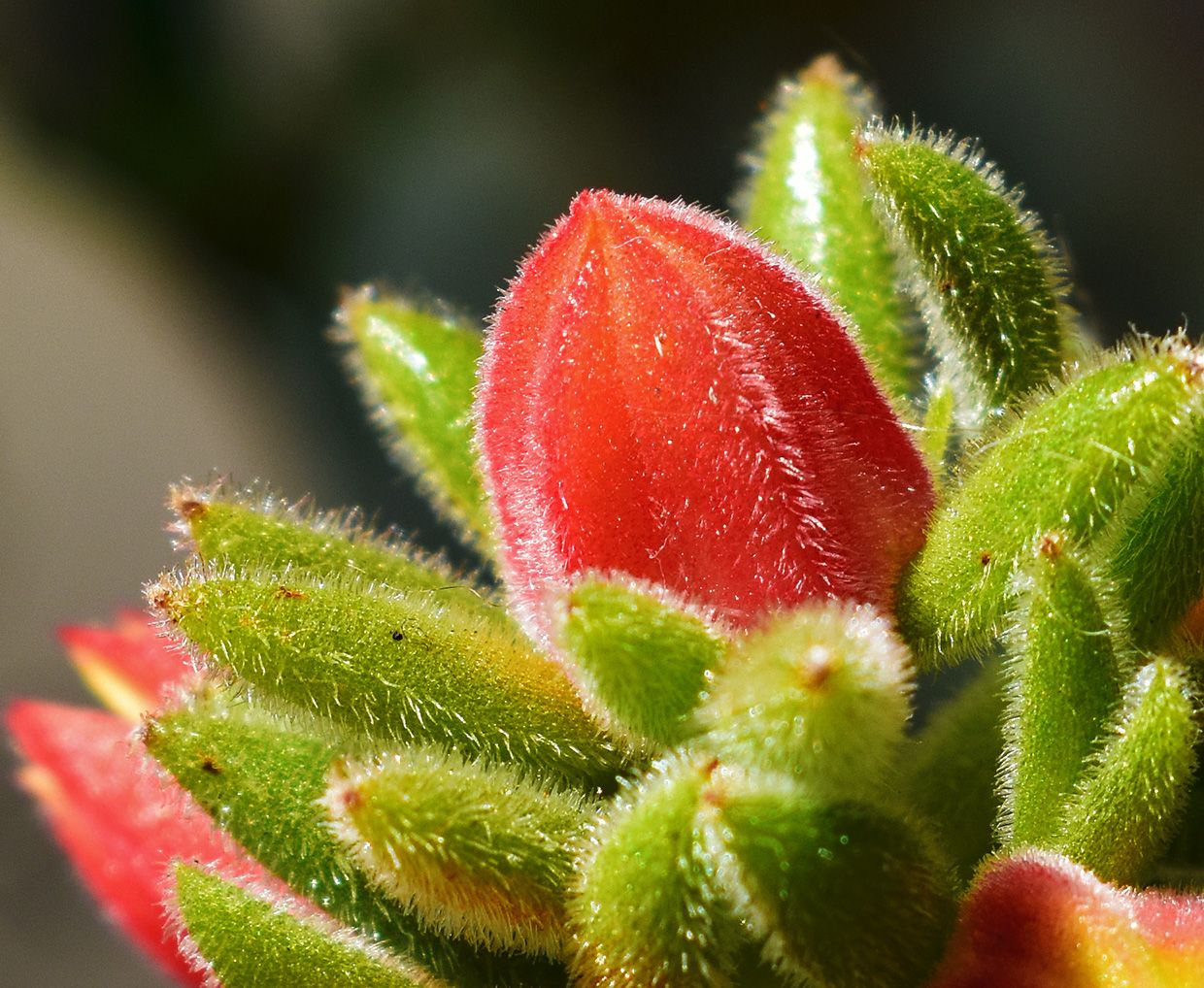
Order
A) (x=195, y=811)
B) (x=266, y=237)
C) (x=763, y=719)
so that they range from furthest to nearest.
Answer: (x=266, y=237), (x=195, y=811), (x=763, y=719)

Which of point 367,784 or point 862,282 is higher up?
point 862,282

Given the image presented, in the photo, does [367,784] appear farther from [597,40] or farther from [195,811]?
[597,40]

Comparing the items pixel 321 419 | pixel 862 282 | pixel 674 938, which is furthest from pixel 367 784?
pixel 321 419

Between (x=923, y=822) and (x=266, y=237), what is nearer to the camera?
(x=923, y=822)

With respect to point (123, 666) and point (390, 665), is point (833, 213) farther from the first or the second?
point (123, 666)

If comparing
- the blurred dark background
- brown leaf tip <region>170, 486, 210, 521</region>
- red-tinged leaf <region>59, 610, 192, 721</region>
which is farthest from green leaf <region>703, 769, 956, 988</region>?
the blurred dark background

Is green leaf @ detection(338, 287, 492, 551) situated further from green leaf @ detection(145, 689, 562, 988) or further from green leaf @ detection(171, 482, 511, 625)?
green leaf @ detection(145, 689, 562, 988)
